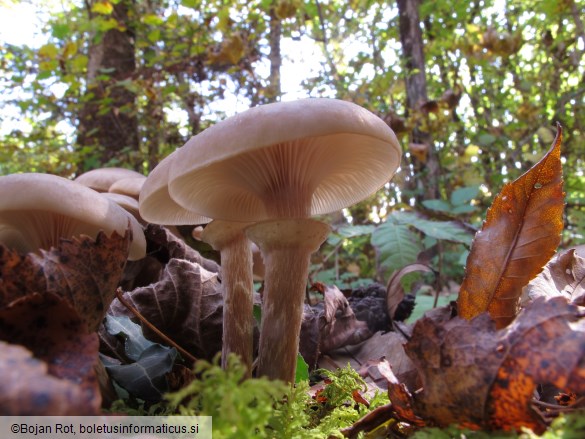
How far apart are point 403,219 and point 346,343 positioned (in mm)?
949

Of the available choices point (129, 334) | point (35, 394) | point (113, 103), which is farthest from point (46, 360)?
point (113, 103)

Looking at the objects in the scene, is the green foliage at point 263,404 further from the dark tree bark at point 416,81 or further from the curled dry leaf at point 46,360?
the dark tree bark at point 416,81

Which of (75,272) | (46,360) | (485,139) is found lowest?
(46,360)

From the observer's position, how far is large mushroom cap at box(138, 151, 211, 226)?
121 centimetres

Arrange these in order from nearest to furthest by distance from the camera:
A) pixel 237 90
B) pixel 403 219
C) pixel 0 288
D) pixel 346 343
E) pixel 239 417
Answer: pixel 239 417 < pixel 0 288 < pixel 346 343 < pixel 403 219 < pixel 237 90

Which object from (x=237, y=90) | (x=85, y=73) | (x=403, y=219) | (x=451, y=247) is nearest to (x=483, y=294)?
(x=403, y=219)

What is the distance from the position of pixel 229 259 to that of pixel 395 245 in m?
1.10

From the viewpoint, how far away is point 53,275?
34.1 inches

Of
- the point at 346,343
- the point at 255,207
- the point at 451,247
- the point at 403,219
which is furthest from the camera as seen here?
the point at 451,247

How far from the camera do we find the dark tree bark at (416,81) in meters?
4.82

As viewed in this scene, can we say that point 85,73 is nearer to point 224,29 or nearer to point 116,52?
point 116,52

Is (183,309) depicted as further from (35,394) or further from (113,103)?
(113,103)

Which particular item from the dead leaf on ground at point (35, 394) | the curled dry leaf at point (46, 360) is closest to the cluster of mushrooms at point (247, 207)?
the curled dry leaf at point (46, 360)

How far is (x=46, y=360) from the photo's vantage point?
70 centimetres
